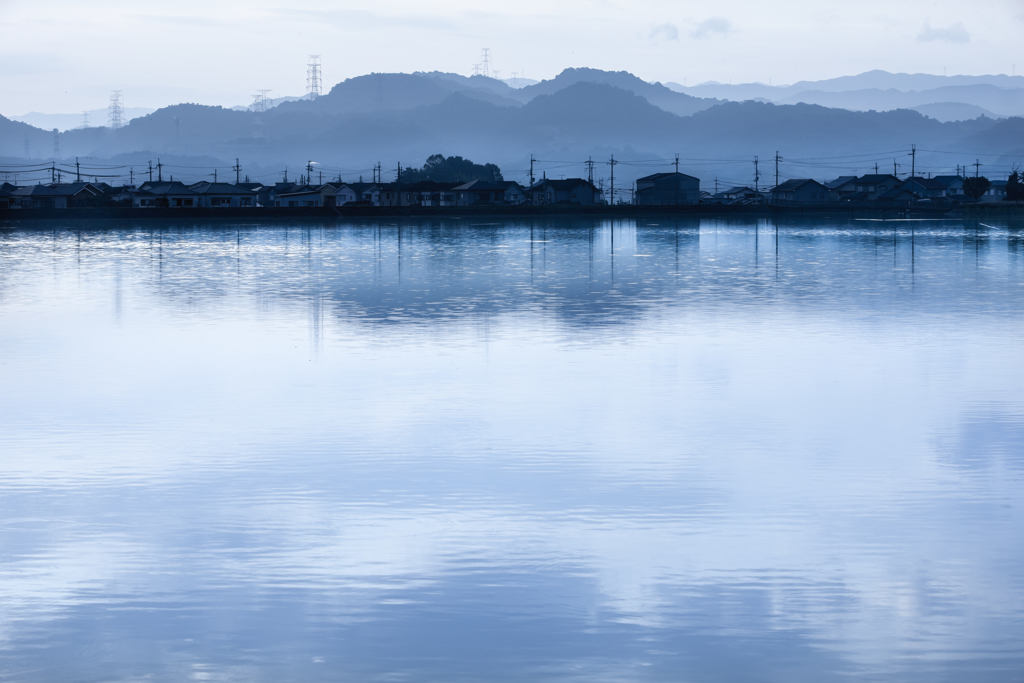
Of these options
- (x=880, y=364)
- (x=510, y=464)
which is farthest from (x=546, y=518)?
(x=880, y=364)

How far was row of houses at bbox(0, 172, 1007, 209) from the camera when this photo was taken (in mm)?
77875

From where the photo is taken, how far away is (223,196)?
8062 centimetres

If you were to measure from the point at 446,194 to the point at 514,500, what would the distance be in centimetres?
7552

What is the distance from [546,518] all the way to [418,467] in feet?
4.32

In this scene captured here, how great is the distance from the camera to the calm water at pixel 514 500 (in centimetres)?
412

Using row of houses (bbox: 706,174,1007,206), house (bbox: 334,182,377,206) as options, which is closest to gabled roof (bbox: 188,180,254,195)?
house (bbox: 334,182,377,206)

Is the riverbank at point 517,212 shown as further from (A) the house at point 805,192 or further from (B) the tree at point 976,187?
(A) the house at point 805,192

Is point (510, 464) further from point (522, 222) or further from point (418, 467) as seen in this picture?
point (522, 222)

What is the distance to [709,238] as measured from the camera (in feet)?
135

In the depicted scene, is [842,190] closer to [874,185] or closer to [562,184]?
[874,185]

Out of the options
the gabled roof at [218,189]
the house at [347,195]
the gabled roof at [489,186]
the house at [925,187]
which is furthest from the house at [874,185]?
the gabled roof at [218,189]

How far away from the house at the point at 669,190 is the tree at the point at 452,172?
726 inches

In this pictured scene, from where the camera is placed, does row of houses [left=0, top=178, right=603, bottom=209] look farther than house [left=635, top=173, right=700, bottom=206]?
No

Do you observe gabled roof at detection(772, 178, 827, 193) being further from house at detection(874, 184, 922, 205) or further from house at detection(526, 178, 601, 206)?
house at detection(526, 178, 601, 206)
